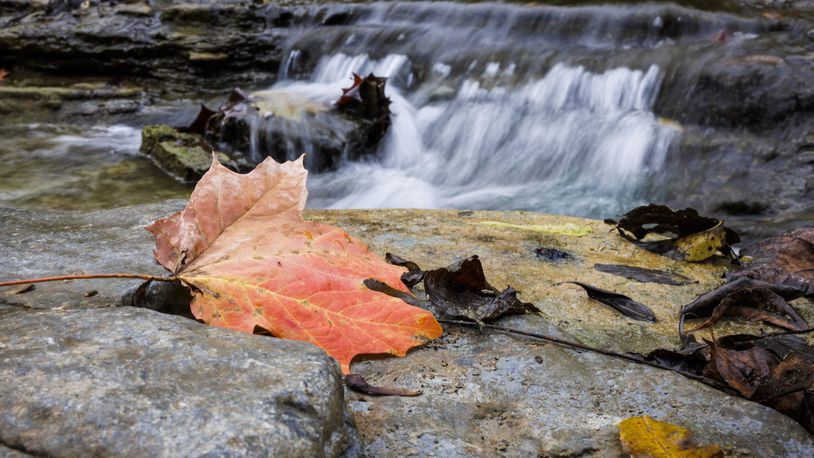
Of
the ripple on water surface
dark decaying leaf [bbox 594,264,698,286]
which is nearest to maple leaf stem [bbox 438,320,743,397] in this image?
dark decaying leaf [bbox 594,264,698,286]

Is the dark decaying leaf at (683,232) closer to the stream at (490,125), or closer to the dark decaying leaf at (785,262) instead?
the dark decaying leaf at (785,262)

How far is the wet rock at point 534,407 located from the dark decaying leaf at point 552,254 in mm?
694

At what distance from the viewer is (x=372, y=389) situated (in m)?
1.11

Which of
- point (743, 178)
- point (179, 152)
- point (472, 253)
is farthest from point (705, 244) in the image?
point (179, 152)

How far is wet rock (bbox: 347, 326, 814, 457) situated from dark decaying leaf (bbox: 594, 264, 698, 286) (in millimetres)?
637

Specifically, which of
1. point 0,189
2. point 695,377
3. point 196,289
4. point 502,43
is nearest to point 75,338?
point 196,289

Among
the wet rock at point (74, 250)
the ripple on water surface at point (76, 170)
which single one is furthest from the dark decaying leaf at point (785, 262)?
the ripple on water surface at point (76, 170)

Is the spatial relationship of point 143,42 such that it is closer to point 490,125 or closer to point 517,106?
point 490,125

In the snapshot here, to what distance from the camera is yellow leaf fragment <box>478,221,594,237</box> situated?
232cm

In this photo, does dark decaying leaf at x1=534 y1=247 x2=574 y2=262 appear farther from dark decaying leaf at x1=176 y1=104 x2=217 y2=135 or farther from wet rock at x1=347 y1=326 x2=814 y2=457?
dark decaying leaf at x1=176 y1=104 x2=217 y2=135

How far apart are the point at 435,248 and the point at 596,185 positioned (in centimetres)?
298

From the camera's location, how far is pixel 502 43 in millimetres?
6426

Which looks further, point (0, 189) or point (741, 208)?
point (0, 189)

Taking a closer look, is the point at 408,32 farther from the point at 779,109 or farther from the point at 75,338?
the point at 75,338
